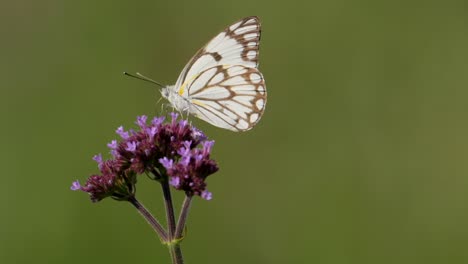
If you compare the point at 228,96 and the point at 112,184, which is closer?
the point at 112,184

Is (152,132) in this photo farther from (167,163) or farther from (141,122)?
(167,163)

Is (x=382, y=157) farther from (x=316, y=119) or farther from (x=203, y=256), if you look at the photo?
(x=203, y=256)

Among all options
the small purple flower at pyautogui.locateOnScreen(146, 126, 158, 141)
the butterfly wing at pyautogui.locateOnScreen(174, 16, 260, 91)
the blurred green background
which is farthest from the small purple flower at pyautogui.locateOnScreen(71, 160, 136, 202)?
the blurred green background

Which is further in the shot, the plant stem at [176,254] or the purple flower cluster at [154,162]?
the purple flower cluster at [154,162]

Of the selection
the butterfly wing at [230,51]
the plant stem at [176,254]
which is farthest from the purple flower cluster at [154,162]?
the butterfly wing at [230,51]

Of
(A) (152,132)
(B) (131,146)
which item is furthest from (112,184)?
(A) (152,132)

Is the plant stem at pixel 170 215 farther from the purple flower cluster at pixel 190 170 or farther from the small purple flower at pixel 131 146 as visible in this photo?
the small purple flower at pixel 131 146
